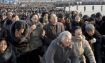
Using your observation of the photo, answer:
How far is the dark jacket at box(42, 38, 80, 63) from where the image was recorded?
4.46 metres

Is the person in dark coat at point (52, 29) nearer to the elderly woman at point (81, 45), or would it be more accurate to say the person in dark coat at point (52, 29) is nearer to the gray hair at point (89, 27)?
the gray hair at point (89, 27)

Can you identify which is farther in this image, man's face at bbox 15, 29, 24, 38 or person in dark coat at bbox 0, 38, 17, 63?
man's face at bbox 15, 29, 24, 38

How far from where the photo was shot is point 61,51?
4.52 meters

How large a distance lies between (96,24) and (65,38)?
442 centimetres

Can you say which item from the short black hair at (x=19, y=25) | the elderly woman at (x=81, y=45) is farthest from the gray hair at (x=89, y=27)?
the short black hair at (x=19, y=25)

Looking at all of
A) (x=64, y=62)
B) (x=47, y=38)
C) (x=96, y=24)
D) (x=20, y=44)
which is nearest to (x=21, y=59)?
(x=20, y=44)

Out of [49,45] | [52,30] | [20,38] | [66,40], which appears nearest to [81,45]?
[49,45]

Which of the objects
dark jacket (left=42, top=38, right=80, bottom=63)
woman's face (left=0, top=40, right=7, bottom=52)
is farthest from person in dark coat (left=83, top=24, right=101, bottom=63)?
woman's face (left=0, top=40, right=7, bottom=52)

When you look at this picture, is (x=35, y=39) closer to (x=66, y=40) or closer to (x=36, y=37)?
(x=36, y=37)

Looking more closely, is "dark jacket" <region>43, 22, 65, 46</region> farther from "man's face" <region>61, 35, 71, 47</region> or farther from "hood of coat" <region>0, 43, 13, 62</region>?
"man's face" <region>61, 35, 71, 47</region>

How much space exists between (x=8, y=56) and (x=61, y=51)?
1.10 meters

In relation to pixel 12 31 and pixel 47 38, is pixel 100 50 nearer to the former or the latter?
pixel 47 38

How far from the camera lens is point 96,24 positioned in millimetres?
8625

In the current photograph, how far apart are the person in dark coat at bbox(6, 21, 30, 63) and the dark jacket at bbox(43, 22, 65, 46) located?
967 millimetres
